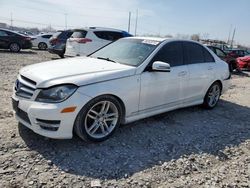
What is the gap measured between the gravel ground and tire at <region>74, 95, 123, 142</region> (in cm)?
16

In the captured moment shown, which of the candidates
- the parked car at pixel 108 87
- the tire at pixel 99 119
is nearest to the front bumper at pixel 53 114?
the parked car at pixel 108 87

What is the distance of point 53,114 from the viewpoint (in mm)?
3477

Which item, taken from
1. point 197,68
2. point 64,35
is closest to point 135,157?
point 197,68

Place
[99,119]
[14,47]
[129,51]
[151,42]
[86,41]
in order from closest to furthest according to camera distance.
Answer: [99,119] → [129,51] → [151,42] → [86,41] → [14,47]

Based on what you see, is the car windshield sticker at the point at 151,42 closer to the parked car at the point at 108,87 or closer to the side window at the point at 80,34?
the parked car at the point at 108,87

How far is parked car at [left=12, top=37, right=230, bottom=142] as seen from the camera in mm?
3559

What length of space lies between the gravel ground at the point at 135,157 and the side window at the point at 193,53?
4.37 feet

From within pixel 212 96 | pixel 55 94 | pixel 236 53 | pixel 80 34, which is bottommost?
pixel 212 96

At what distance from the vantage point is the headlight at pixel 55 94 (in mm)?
3531

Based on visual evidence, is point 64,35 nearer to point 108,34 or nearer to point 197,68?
point 108,34

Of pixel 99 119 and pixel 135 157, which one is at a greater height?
pixel 99 119

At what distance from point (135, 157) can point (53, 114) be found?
1.26 meters

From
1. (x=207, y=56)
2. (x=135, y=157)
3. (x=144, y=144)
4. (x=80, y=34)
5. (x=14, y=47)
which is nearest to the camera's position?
(x=135, y=157)

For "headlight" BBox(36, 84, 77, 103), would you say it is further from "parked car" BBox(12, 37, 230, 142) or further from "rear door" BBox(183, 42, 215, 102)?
"rear door" BBox(183, 42, 215, 102)
